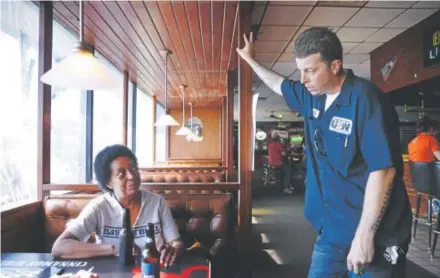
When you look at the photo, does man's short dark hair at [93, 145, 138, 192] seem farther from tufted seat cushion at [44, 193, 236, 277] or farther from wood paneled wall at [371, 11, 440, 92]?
wood paneled wall at [371, 11, 440, 92]

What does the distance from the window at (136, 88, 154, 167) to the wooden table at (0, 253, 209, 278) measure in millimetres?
7792

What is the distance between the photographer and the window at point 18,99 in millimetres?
2859

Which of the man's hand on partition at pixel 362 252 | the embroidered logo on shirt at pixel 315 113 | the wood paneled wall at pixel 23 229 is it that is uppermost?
the embroidered logo on shirt at pixel 315 113

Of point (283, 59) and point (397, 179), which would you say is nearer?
point (397, 179)

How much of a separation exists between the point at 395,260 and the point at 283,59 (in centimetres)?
549

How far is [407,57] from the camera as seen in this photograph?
4934mm

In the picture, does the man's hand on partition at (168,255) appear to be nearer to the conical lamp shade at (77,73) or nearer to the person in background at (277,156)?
the conical lamp shade at (77,73)

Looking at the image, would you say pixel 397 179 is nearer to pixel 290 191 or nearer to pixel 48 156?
pixel 48 156

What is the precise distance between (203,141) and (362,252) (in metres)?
11.4

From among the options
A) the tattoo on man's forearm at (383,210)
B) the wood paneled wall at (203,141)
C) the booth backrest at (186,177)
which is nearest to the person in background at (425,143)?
the booth backrest at (186,177)

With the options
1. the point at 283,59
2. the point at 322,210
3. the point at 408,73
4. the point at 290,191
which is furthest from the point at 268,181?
the point at 322,210

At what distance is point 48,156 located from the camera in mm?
3027

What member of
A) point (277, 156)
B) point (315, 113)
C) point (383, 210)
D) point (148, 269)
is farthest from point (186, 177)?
point (277, 156)

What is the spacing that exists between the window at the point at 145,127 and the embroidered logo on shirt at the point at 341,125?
27.1 feet
